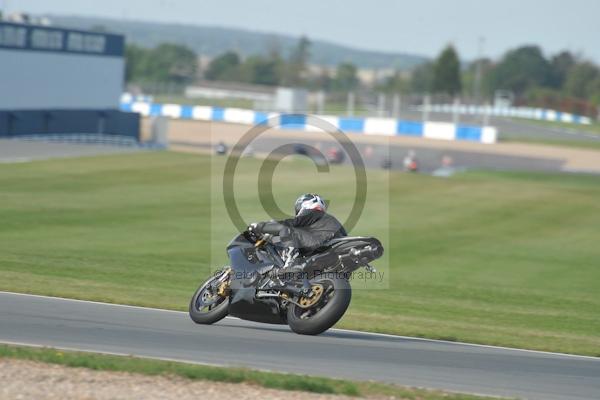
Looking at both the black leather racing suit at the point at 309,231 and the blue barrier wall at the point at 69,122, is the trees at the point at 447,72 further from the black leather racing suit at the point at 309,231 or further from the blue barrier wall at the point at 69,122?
the black leather racing suit at the point at 309,231

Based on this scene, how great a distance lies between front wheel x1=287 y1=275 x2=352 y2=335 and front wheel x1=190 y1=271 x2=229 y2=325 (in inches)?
38.7

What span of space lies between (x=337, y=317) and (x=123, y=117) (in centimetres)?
5895

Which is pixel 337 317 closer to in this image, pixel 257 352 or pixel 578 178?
pixel 257 352

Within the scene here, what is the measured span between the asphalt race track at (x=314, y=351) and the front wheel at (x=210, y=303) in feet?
0.52

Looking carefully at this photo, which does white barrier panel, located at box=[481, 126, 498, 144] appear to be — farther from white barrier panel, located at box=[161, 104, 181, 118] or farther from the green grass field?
the green grass field

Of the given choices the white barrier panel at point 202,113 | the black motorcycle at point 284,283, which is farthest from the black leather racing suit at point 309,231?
the white barrier panel at point 202,113

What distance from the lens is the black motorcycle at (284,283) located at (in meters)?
11.7

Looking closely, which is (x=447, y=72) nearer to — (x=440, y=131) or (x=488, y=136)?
(x=440, y=131)

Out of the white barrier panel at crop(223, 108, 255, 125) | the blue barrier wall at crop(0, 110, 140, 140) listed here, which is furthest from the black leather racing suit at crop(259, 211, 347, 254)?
the white barrier panel at crop(223, 108, 255, 125)

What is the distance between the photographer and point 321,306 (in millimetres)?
11867

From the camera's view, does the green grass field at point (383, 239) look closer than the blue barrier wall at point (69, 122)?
Yes

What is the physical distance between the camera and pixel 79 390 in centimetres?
900

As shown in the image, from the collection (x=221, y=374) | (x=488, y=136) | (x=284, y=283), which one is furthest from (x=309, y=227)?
(x=488, y=136)

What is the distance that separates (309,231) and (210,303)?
173 cm
